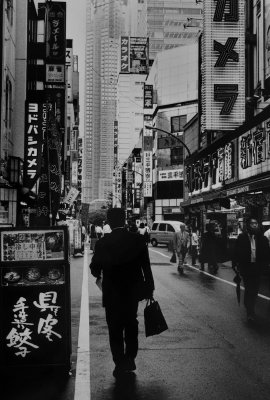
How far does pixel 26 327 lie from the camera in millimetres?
5816

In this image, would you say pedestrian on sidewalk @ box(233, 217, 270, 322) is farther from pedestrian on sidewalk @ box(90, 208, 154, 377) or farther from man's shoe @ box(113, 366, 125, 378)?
man's shoe @ box(113, 366, 125, 378)

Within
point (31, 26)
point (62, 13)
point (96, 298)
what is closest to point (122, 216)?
point (96, 298)

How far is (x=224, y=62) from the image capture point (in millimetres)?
24938

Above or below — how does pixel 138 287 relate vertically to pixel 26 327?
above

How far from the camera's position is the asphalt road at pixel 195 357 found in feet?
17.5

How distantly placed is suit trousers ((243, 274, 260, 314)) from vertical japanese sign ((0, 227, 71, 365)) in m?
4.41

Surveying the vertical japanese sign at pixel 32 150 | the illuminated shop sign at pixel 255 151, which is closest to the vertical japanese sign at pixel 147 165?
the illuminated shop sign at pixel 255 151

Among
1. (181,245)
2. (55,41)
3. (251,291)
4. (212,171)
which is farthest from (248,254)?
(55,41)

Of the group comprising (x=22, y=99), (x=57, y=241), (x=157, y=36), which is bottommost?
(x=57, y=241)

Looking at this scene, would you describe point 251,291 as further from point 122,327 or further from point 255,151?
point 255,151

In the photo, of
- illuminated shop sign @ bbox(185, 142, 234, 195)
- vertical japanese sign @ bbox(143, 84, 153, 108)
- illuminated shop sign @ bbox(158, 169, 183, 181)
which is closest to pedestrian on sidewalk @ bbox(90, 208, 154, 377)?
illuminated shop sign @ bbox(185, 142, 234, 195)

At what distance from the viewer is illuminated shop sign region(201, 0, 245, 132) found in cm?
2481

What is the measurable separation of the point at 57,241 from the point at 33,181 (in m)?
17.5

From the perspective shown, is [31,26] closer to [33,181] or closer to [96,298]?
[33,181]
